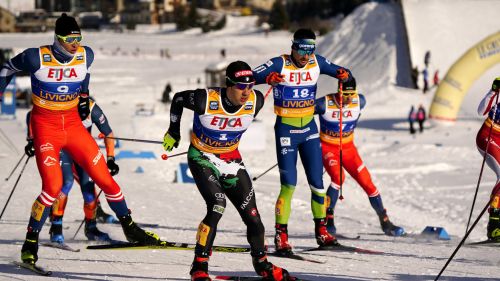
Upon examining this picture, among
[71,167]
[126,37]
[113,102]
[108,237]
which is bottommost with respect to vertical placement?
[126,37]

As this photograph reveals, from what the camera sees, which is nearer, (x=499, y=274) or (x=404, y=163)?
(x=499, y=274)

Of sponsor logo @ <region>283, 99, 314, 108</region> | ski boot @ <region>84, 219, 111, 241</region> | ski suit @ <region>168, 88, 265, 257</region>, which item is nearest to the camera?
ski suit @ <region>168, 88, 265, 257</region>

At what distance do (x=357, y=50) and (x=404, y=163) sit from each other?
22.7 m

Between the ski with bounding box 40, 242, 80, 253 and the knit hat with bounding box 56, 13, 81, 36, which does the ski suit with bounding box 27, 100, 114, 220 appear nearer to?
the ski with bounding box 40, 242, 80, 253

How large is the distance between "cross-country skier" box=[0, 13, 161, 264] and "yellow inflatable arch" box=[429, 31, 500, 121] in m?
23.1

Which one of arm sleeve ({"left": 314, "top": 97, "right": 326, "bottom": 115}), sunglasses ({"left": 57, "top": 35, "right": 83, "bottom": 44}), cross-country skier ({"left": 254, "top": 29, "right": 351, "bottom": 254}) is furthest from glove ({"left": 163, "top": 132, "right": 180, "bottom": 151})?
arm sleeve ({"left": 314, "top": 97, "right": 326, "bottom": 115})

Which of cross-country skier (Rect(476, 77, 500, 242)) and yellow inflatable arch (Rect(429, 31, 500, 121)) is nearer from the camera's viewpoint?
cross-country skier (Rect(476, 77, 500, 242))

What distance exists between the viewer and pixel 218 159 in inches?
300

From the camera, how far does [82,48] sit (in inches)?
339

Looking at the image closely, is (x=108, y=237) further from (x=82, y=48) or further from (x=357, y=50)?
(x=357, y=50)

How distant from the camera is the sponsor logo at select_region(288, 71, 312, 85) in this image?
954cm

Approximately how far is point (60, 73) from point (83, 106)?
0.48 meters

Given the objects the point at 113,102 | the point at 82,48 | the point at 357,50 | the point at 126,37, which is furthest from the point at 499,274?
the point at 126,37

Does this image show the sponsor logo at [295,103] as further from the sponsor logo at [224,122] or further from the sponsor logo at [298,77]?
the sponsor logo at [224,122]
